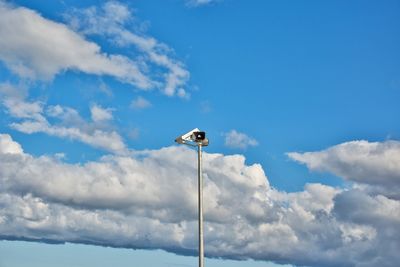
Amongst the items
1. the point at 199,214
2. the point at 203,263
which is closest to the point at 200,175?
the point at 199,214

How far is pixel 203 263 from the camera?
3872 cm

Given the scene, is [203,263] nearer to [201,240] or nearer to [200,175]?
[201,240]

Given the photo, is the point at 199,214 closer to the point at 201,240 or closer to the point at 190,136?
the point at 201,240

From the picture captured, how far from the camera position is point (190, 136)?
1642 inches

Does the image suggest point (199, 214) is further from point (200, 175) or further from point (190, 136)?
point (190, 136)

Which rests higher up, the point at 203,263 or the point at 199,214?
the point at 199,214

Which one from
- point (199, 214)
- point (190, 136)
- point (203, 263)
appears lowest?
point (203, 263)

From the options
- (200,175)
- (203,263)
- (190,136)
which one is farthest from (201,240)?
(190,136)

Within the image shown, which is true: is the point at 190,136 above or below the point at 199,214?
above

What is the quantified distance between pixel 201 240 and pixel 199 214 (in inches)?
62.5

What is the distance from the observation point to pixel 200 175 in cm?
4053

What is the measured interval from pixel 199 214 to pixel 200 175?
251cm

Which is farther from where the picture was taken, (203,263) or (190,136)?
(190,136)

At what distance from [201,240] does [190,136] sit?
677cm
